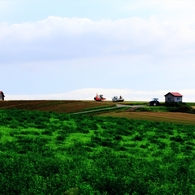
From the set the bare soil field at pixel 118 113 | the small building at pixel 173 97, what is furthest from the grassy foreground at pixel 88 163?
the small building at pixel 173 97

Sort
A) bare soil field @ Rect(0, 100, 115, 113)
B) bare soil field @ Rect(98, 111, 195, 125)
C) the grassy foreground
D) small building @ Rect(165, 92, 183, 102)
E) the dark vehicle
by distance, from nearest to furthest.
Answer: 1. the grassy foreground
2. bare soil field @ Rect(98, 111, 195, 125)
3. bare soil field @ Rect(0, 100, 115, 113)
4. the dark vehicle
5. small building @ Rect(165, 92, 183, 102)

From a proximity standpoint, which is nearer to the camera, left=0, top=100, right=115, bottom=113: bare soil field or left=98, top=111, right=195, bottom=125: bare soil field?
left=98, top=111, right=195, bottom=125: bare soil field

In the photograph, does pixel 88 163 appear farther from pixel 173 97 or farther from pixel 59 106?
pixel 173 97

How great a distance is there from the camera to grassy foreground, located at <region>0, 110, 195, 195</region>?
12.6 metres

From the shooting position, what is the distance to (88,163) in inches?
641

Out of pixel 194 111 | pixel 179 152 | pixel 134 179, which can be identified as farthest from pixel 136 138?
pixel 194 111

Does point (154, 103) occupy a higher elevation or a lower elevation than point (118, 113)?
higher

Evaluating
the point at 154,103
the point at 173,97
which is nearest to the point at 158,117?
the point at 154,103

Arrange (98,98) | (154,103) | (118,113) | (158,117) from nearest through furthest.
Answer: (158,117), (118,113), (154,103), (98,98)

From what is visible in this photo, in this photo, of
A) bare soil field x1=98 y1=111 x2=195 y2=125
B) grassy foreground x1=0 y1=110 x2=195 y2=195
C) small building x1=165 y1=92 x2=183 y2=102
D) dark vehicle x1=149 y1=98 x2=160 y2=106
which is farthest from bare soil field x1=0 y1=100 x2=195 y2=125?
small building x1=165 y1=92 x2=183 y2=102

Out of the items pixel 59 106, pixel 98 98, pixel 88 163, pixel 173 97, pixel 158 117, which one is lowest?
pixel 88 163

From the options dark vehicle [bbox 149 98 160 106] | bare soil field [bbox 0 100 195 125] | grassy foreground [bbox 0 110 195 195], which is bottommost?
grassy foreground [bbox 0 110 195 195]

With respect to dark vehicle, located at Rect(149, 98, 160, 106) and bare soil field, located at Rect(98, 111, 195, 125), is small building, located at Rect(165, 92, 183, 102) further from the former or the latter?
bare soil field, located at Rect(98, 111, 195, 125)

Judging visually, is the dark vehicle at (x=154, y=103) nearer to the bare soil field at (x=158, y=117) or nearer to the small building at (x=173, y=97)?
the small building at (x=173, y=97)
